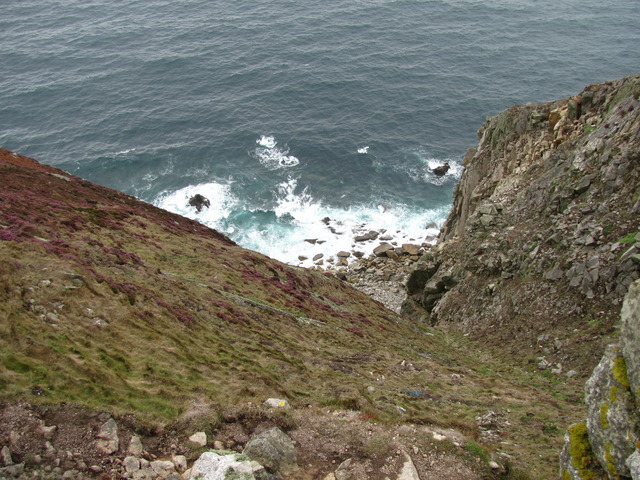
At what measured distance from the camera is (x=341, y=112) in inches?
4500

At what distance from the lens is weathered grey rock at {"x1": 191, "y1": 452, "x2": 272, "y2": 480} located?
14.1 m

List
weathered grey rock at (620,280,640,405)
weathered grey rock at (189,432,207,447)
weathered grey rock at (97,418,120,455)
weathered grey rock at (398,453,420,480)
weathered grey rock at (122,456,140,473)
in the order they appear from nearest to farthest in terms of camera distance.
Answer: weathered grey rock at (620,280,640,405), weathered grey rock at (122,456,140,473), weathered grey rock at (97,418,120,455), weathered grey rock at (398,453,420,480), weathered grey rock at (189,432,207,447)

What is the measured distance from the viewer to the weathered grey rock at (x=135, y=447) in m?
14.9

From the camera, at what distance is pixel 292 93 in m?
121

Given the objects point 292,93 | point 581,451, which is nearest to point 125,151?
point 292,93

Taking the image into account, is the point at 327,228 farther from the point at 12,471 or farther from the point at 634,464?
the point at 634,464

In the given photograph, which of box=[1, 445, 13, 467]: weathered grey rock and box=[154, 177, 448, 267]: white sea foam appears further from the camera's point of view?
box=[154, 177, 448, 267]: white sea foam

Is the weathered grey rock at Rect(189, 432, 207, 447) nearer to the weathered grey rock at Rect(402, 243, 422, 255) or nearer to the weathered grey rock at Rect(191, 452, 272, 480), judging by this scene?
the weathered grey rock at Rect(191, 452, 272, 480)

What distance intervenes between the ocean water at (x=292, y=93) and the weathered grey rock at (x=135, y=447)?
203 feet

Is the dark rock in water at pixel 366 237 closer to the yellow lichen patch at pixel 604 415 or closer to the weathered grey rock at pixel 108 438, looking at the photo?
the weathered grey rock at pixel 108 438

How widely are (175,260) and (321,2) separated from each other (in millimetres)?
162468

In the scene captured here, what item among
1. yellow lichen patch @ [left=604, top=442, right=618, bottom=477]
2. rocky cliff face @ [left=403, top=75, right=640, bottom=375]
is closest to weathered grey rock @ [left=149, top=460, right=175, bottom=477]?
yellow lichen patch @ [left=604, top=442, right=618, bottom=477]

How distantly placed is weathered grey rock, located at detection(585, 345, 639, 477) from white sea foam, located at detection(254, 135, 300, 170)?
88.1 metres

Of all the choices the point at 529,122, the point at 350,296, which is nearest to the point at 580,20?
the point at 529,122
